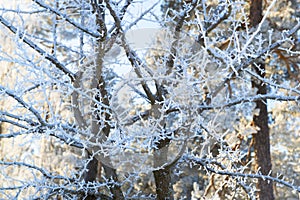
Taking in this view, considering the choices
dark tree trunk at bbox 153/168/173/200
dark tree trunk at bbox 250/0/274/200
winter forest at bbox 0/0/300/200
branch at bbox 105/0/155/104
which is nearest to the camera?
winter forest at bbox 0/0/300/200

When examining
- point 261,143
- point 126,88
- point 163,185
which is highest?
point 261,143

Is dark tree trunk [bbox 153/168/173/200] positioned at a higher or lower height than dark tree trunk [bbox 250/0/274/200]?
lower

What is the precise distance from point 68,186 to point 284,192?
9.25m

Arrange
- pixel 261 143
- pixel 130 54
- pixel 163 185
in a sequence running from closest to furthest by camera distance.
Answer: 1. pixel 130 54
2. pixel 163 185
3. pixel 261 143

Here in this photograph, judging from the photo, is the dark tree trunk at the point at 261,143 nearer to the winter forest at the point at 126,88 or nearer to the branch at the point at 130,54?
the winter forest at the point at 126,88

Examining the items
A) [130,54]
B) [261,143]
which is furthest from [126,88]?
[261,143]

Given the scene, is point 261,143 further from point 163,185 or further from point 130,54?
point 130,54

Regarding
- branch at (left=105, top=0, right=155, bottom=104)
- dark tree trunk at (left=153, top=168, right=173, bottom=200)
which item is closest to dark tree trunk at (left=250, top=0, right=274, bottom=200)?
dark tree trunk at (left=153, top=168, right=173, bottom=200)

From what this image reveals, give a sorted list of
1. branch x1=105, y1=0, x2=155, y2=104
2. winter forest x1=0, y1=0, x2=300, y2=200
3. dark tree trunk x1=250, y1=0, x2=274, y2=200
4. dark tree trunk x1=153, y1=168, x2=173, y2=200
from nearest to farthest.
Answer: winter forest x1=0, y1=0, x2=300, y2=200
branch x1=105, y1=0, x2=155, y2=104
dark tree trunk x1=153, y1=168, x2=173, y2=200
dark tree trunk x1=250, y1=0, x2=274, y2=200

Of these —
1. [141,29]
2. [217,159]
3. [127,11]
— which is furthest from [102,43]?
[217,159]

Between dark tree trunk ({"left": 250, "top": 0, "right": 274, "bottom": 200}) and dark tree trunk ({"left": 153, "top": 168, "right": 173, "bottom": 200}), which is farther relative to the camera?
dark tree trunk ({"left": 250, "top": 0, "right": 274, "bottom": 200})

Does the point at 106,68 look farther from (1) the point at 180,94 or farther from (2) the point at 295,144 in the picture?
(2) the point at 295,144

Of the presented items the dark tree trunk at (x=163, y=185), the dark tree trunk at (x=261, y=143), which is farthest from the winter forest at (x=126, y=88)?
the dark tree trunk at (x=261, y=143)

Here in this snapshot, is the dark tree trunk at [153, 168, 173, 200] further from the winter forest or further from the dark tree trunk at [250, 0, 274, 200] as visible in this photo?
the dark tree trunk at [250, 0, 274, 200]
